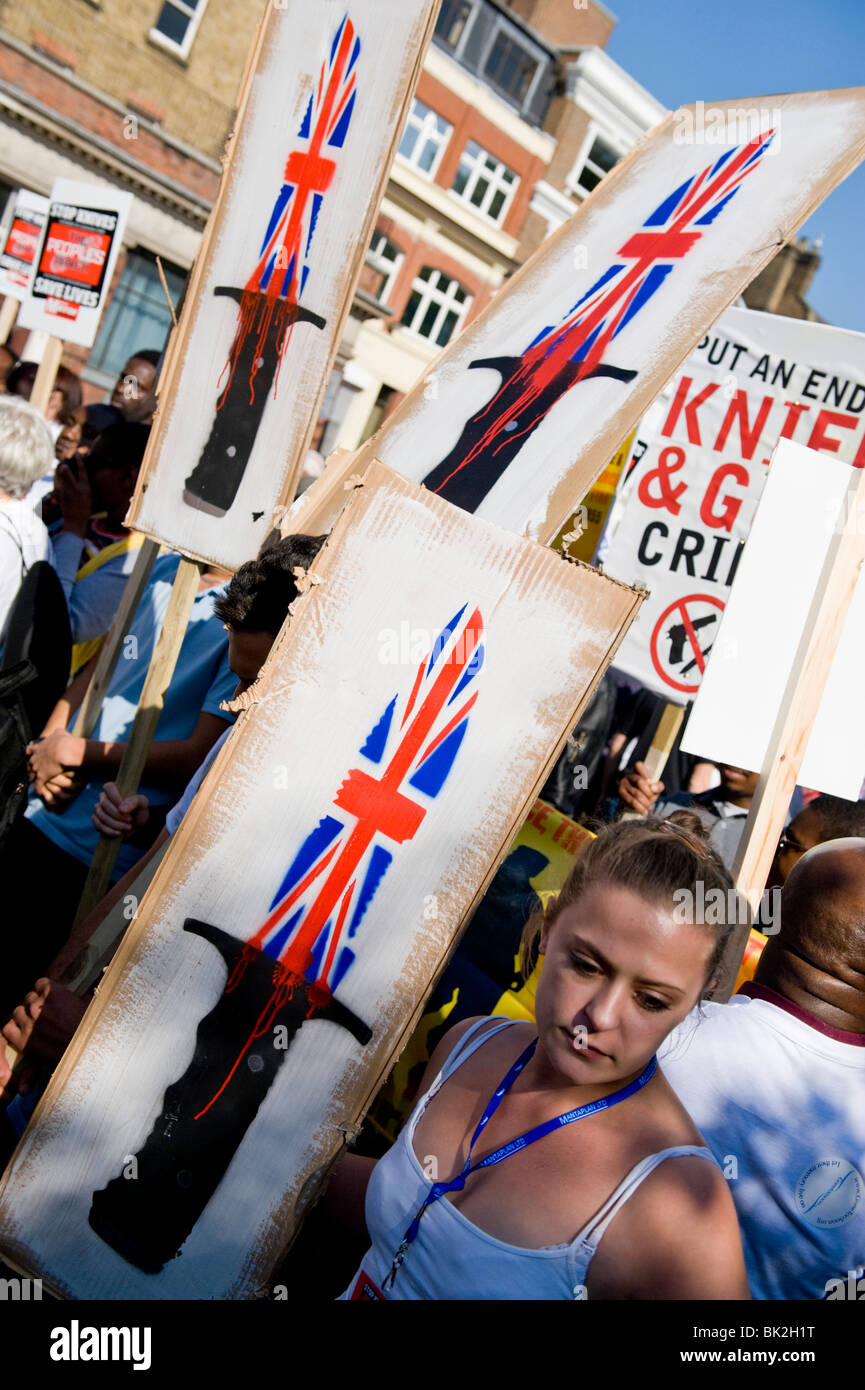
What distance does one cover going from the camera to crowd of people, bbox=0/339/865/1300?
120 cm

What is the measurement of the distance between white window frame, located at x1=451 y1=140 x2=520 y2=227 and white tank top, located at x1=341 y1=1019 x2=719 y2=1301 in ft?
78.4

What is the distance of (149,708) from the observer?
2.35 meters

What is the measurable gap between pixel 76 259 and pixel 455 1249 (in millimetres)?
5106

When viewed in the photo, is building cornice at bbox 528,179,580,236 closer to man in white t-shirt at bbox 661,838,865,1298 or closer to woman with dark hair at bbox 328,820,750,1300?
man in white t-shirt at bbox 661,838,865,1298

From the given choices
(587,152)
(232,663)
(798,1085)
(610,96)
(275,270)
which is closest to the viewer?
(798,1085)

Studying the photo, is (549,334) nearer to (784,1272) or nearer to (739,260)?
(739,260)

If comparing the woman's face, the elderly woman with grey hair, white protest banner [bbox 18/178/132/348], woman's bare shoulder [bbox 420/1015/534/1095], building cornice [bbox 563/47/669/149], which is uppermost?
building cornice [bbox 563/47/669/149]

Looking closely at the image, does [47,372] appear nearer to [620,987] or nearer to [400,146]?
[620,987]

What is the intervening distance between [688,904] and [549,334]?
1125 mm

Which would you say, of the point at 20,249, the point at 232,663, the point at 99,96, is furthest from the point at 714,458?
the point at 99,96

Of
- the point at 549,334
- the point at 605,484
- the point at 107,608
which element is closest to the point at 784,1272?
the point at 549,334

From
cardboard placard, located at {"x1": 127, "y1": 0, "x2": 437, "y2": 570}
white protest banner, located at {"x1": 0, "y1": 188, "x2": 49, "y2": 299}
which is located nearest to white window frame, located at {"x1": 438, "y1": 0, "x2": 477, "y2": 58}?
white protest banner, located at {"x1": 0, "y1": 188, "x2": 49, "y2": 299}

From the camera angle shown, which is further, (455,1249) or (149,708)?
(149,708)
